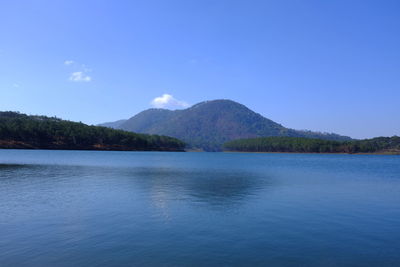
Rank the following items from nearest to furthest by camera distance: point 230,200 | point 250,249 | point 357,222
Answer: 1. point 250,249
2. point 357,222
3. point 230,200

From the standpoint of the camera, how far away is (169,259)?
1772cm

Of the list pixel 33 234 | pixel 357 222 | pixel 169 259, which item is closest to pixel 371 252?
pixel 357 222

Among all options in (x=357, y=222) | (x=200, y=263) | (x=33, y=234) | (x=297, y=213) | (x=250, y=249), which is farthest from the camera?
(x=297, y=213)

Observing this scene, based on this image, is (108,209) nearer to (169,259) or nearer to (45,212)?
(45,212)

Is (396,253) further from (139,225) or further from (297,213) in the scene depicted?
(139,225)

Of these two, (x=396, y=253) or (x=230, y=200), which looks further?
(x=230, y=200)

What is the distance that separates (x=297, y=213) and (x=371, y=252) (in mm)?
11528

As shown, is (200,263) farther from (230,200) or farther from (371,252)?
(230,200)

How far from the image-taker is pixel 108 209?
31.5 metres

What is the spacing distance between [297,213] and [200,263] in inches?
696

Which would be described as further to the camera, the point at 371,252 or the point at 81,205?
the point at 81,205

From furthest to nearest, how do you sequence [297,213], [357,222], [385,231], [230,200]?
[230,200] < [297,213] < [357,222] < [385,231]

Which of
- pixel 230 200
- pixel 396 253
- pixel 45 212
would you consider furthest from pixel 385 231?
pixel 45 212

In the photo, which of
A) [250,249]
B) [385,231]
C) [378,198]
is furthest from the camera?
[378,198]
